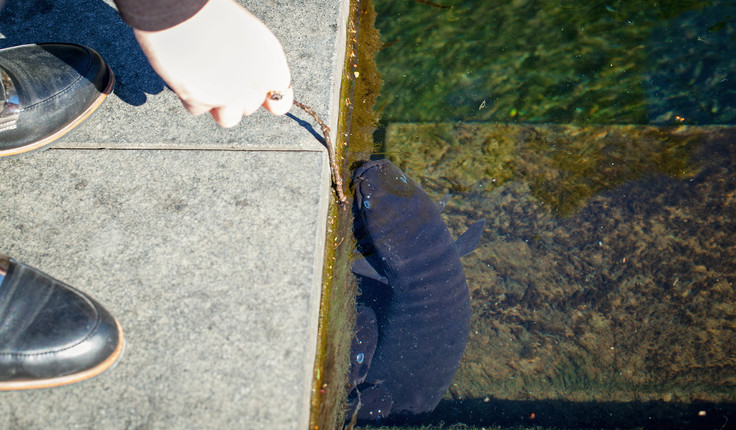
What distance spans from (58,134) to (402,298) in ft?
6.60

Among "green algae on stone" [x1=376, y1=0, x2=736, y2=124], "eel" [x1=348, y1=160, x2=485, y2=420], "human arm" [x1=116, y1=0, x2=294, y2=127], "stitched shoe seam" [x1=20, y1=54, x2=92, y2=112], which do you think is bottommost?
"eel" [x1=348, y1=160, x2=485, y2=420]

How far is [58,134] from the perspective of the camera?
2301mm

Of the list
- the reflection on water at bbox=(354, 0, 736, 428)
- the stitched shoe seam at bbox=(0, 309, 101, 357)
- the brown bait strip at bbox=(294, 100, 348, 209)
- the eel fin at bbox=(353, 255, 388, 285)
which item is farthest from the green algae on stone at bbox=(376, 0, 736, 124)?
the stitched shoe seam at bbox=(0, 309, 101, 357)

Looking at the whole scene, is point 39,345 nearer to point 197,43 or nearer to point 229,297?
point 229,297

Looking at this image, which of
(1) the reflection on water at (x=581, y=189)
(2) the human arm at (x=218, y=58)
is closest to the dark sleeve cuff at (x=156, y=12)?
(2) the human arm at (x=218, y=58)

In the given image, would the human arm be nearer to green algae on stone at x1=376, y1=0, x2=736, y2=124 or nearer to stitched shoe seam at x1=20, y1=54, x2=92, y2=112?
stitched shoe seam at x1=20, y1=54, x2=92, y2=112

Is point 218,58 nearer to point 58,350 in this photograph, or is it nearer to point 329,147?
point 329,147

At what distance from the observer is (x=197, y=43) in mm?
1162

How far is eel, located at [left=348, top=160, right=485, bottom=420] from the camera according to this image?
8.43 feet

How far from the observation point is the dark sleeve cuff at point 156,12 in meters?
1.05

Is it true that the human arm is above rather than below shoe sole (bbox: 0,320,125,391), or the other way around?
above

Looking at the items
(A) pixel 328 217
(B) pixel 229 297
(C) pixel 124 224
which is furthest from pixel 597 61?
(C) pixel 124 224

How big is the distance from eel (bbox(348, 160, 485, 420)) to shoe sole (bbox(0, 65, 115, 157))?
143 centimetres

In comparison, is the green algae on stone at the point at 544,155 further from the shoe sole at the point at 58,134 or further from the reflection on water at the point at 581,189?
the shoe sole at the point at 58,134
